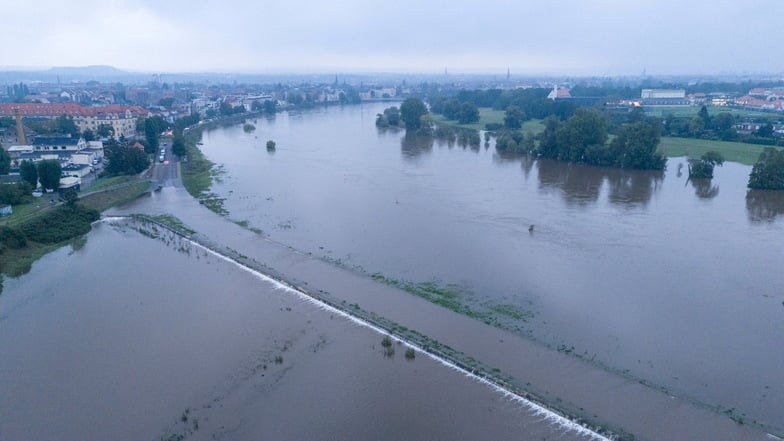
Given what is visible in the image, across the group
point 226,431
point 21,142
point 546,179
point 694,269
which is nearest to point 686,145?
point 546,179

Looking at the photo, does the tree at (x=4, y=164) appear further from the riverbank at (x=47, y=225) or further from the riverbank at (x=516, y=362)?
the riverbank at (x=516, y=362)

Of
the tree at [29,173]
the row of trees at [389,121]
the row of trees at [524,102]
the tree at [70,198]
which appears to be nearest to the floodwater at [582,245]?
the tree at [70,198]

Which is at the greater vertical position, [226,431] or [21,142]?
[21,142]

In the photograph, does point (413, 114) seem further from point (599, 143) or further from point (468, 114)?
point (599, 143)

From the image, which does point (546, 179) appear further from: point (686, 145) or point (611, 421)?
point (611, 421)

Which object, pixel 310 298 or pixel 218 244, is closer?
pixel 310 298

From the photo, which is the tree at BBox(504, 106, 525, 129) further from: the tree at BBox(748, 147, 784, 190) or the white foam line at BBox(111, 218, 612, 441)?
the white foam line at BBox(111, 218, 612, 441)

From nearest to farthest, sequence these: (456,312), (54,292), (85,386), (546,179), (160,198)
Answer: (85,386), (456,312), (54,292), (160,198), (546,179)
